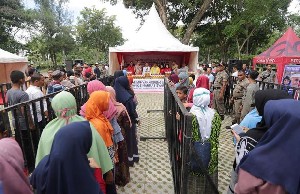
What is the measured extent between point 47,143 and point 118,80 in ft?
6.47

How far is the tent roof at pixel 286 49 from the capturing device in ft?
32.6

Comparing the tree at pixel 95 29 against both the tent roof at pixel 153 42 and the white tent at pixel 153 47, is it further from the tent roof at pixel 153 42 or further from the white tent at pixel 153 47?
the tent roof at pixel 153 42

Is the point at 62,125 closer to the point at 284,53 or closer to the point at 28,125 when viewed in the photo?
the point at 28,125

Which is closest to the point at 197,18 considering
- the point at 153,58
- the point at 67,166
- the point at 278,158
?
the point at 153,58

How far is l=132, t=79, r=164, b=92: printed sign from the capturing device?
1219 centimetres

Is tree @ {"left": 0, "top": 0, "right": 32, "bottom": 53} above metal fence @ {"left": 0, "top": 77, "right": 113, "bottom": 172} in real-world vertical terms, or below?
above

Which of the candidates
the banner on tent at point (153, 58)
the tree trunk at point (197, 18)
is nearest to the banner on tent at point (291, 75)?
the banner on tent at point (153, 58)

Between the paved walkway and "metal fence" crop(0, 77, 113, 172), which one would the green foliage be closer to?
the paved walkway

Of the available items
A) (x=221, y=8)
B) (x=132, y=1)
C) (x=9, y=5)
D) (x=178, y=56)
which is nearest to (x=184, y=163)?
(x=178, y=56)

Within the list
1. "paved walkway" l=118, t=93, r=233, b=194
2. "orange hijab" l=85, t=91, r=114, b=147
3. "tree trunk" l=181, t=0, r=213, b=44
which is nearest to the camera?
"orange hijab" l=85, t=91, r=114, b=147

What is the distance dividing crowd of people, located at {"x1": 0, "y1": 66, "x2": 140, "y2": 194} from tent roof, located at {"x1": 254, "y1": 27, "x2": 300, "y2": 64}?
8.61 metres

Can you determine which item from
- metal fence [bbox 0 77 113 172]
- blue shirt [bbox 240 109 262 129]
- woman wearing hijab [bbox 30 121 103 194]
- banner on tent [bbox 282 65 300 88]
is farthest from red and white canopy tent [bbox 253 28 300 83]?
woman wearing hijab [bbox 30 121 103 194]

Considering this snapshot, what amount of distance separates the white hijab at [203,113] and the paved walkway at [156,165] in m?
1.31

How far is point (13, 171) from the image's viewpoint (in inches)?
61.1
